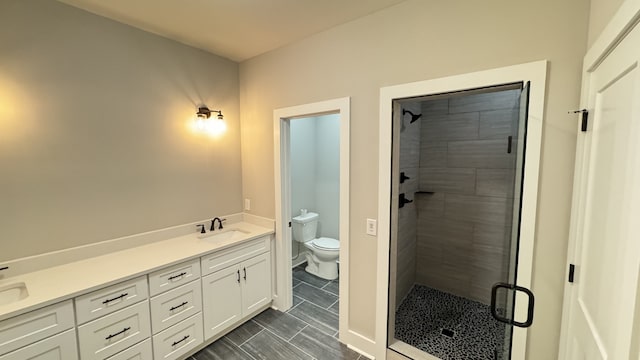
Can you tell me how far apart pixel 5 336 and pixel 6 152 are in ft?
3.73

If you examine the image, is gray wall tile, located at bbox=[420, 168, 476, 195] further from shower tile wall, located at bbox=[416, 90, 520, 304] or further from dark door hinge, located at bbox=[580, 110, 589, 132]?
dark door hinge, located at bbox=[580, 110, 589, 132]

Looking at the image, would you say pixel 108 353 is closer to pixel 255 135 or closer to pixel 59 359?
pixel 59 359

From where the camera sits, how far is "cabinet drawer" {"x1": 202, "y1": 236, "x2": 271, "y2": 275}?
6.91ft

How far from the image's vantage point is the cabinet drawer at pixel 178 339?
182 cm

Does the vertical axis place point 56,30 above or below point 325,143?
above

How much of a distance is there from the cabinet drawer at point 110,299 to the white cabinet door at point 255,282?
0.85m

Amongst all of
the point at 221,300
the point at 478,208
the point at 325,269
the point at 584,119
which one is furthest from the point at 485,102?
the point at 221,300

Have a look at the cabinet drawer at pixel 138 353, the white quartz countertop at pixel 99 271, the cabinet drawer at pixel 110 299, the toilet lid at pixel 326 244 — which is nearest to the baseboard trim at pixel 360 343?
the toilet lid at pixel 326 244

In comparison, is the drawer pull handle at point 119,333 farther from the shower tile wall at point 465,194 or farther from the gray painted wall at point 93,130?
the shower tile wall at point 465,194

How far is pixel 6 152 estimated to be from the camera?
62.3 inches

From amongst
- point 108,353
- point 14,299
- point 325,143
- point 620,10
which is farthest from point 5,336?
point 325,143

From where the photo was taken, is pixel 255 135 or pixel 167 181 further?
pixel 255 135

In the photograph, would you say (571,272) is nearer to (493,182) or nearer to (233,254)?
(493,182)

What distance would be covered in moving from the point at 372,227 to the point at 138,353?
1.94 meters
